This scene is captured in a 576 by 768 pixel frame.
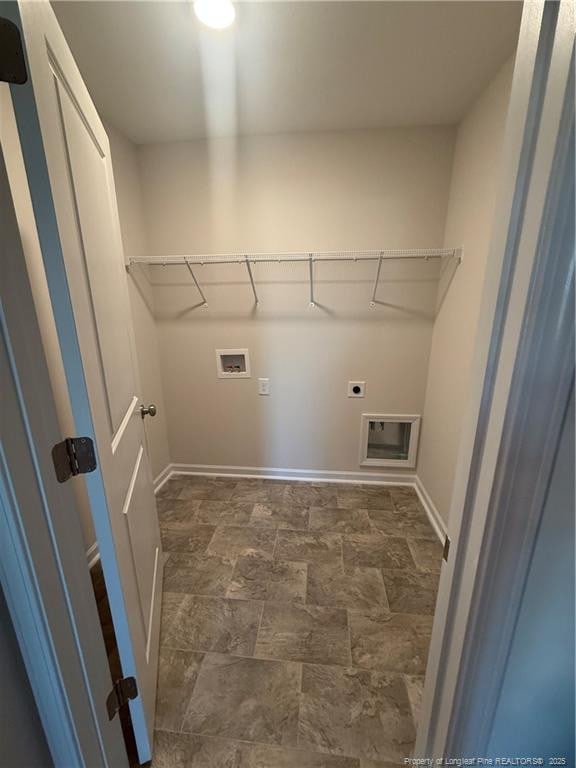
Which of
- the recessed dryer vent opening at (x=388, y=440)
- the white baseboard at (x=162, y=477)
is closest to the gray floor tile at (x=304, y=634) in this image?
the recessed dryer vent opening at (x=388, y=440)

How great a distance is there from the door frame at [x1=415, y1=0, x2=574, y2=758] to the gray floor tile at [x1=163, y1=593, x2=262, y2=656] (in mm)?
922

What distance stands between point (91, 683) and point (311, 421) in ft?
6.25

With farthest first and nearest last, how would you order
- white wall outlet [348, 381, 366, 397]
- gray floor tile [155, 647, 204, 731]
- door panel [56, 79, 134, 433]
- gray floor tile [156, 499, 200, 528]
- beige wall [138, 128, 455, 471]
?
white wall outlet [348, 381, 366, 397], gray floor tile [156, 499, 200, 528], beige wall [138, 128, 455, 471], gray floor tile [155, 647, 204, 731], door panel [56, 79, 134, 433]

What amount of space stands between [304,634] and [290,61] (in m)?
2.65

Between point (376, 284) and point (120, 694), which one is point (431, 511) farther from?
point (120, 694)

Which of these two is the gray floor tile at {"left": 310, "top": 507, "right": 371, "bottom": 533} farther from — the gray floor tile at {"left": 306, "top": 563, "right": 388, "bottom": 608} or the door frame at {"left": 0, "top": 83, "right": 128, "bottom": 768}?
the door frame at {"left": 0, "top": 83, "right": 128, "bottom": 768}

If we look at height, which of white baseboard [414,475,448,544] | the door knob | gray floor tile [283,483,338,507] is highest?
the door knob

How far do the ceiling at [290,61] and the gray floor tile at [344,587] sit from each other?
2565 mm

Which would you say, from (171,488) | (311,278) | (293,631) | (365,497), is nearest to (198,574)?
(293,631)

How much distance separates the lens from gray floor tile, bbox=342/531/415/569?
1.79 meters

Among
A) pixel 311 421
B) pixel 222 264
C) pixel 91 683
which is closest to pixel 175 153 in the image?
pixel 222 264

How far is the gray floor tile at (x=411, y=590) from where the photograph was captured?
1526 millimetres

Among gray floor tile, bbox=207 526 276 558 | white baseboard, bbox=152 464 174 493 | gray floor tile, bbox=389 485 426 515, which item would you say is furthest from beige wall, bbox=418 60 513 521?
white baseboard, bbox=152 464 174 493

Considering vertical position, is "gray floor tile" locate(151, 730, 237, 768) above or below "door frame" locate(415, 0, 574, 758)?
below
